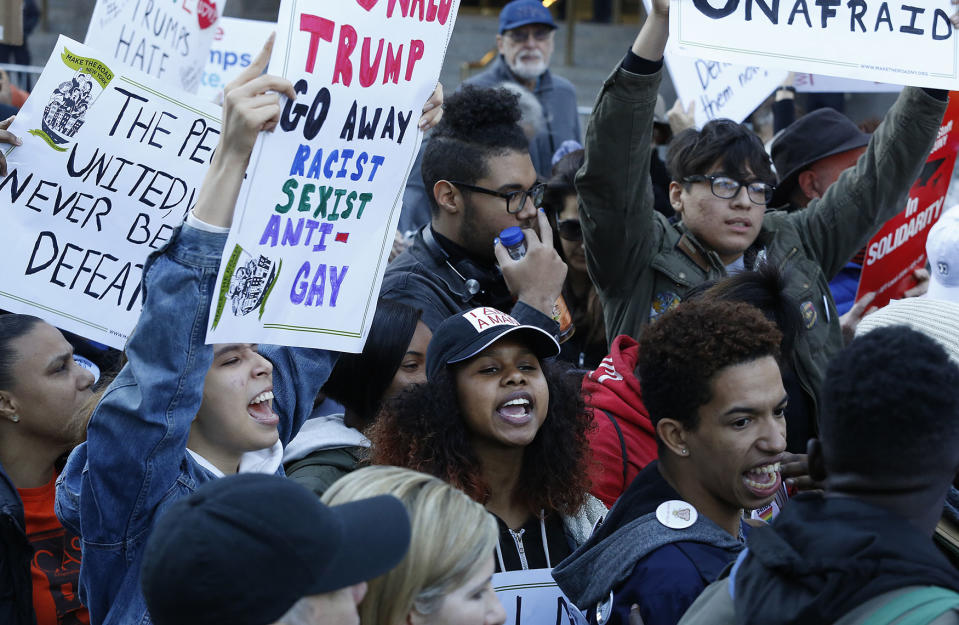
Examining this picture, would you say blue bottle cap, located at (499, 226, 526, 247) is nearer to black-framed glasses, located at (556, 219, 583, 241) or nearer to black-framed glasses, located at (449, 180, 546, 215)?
black-framed glasses, located at (449, 180, 546, 215)

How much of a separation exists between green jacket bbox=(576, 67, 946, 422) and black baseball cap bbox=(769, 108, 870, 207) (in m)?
0.87

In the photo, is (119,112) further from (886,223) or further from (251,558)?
(886,223)

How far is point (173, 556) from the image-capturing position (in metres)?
1.67

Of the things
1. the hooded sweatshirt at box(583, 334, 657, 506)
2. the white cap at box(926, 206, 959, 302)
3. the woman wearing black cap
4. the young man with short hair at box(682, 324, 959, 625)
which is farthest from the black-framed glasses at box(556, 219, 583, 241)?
the young man with short hair at box(682, 324, 959, 625)

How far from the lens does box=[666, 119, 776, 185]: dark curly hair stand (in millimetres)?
4324

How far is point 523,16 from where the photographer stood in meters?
7.73

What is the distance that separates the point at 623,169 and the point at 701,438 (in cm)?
128

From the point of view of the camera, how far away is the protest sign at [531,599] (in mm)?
2926

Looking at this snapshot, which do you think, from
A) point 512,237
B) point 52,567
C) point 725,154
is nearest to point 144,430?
point 52,567

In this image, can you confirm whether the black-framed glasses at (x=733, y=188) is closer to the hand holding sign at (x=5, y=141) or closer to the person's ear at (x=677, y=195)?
the person's ear at (x=677, y=195)

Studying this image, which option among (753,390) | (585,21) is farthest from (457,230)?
(585,21)

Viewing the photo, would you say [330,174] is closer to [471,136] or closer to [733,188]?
[471,136]

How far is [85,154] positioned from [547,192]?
2.44 metres

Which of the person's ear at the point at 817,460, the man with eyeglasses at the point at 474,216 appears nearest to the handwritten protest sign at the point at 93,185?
the man with eyeglasses at the point at 474,216
